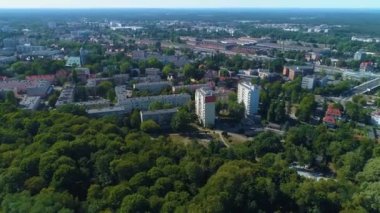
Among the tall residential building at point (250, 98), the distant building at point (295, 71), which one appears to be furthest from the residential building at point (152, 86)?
the distant building at point (295, 71)

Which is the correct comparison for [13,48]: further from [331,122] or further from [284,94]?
[331,122]

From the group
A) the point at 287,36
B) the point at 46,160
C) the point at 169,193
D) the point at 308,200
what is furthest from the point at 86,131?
the point at 287,36

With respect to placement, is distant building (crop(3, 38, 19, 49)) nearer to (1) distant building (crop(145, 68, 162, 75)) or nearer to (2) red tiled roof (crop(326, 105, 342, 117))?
(1) distant building (crop(145, 68, 162, 75))

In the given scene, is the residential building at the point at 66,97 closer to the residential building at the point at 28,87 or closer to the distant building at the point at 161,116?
the residential building at the point at 28,87

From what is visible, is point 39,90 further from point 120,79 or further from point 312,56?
point 312,56

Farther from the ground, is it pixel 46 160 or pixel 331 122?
pixel 46 160

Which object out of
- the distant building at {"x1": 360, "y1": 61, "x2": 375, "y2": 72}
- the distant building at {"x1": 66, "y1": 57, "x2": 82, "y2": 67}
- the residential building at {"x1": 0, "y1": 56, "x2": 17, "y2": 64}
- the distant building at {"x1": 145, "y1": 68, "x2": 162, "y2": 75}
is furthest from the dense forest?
the distant building at {"x1": 360, "y1": 61, "x2": 375, "y2": 72}
